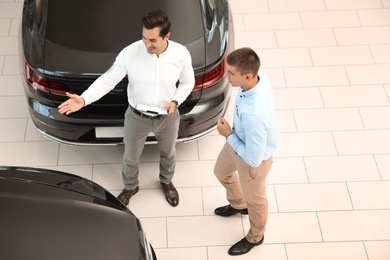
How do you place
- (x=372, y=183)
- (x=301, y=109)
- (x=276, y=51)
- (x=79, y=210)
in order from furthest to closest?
(x=276, y=51)
(x=301, y=109)
(x=372, y=183)
(x=79, y=210)

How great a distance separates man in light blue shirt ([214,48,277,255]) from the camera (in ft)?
9.77

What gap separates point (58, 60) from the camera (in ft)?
11.9

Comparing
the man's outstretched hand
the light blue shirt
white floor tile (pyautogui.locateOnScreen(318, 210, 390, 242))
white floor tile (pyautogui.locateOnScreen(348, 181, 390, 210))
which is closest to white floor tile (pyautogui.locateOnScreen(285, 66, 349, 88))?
white floor tile (pyautogui.locateOnScreen(348, 181, 390, 210))

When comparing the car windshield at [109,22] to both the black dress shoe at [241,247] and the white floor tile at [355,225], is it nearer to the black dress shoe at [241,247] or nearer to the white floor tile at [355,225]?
the black dress shoe at [241,247]

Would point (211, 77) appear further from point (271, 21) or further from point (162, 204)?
point (271, 21)

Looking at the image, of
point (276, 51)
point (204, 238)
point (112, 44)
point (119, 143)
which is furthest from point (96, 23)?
point (276, 51)

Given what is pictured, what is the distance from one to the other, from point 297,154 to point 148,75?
1.55 metres

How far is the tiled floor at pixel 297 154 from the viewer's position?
12.9 ft

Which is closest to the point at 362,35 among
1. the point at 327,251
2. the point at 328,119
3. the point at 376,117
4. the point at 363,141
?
the point at 376,117

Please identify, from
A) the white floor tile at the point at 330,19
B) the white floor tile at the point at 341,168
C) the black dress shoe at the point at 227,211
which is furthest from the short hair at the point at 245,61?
the white floor tile at the point at 330,19

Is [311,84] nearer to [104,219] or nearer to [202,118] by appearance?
[202,118]

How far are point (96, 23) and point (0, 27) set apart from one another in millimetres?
1815

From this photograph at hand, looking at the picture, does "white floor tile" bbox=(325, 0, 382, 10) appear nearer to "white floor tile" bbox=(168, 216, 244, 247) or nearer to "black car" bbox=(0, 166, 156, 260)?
"white floor tile" bbox=(168, 216, 244, 247)

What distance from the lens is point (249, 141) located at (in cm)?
310
